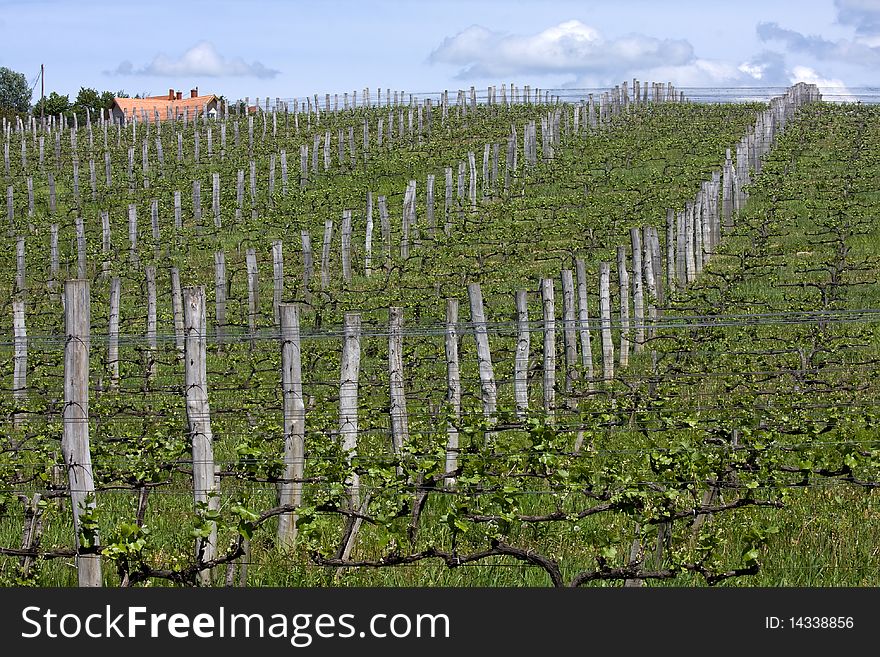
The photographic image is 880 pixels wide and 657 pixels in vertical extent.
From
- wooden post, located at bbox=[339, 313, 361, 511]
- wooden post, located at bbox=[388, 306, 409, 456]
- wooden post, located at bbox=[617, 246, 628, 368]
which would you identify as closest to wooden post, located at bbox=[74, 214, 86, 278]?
wooden post, located at bbox=[617, 246, 628, 368]

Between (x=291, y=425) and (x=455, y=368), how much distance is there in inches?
98.0

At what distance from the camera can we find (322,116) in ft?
160

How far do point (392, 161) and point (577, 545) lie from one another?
28.8 metres

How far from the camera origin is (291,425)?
6719 millimetres

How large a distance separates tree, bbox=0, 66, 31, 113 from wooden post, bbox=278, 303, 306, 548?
9681cm

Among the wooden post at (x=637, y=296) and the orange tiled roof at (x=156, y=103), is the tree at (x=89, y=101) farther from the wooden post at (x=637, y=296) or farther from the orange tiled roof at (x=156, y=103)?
the wooden post at (x=637, y=296)

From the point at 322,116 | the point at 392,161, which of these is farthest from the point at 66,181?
the point at 322,116

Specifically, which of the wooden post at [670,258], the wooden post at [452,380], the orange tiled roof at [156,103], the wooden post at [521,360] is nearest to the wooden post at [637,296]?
the wooden post at [670,258]

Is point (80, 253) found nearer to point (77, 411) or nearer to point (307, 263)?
point (307, 263)

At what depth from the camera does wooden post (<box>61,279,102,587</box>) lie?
234 inches

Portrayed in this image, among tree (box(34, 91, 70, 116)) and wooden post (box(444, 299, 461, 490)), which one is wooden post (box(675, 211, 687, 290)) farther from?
tree (box(34, 91, 70, 116))

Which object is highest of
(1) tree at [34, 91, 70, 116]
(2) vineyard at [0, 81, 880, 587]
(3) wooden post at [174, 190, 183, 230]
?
(1) tree at [34, 91, 70, 116]

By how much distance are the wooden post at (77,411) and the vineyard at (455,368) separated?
0.05ft

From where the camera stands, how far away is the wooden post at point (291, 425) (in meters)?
6.69
